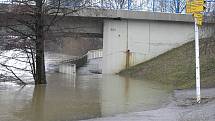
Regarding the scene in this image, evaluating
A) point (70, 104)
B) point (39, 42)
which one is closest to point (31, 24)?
point (39, 42)

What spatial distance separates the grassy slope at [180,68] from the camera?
931 inches

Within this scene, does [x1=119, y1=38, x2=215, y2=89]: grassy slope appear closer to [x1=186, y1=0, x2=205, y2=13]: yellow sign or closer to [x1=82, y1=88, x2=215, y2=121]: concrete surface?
[x1=186, y1=0, x2=205, y2=13]: yellow sign

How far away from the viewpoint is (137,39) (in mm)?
37906

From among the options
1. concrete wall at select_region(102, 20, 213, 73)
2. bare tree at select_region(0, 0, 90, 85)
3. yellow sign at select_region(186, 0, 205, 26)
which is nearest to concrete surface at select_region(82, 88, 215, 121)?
yellow sign at select_region(186, 0, 205, 26)

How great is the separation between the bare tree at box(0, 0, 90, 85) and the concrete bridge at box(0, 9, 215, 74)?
1106cm

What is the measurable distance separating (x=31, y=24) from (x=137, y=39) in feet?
49.5

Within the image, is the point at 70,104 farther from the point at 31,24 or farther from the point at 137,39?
the point at 137,39

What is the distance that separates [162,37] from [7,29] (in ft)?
58.1

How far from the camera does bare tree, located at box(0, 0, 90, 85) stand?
76.0ft

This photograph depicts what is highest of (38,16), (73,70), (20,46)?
(38,16)

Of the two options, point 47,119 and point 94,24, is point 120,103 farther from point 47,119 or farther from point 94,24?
point 94,24

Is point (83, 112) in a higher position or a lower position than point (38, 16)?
lower

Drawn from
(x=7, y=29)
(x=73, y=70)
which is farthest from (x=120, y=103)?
(x=73, y=70)

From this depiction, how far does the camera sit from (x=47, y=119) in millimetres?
12977
